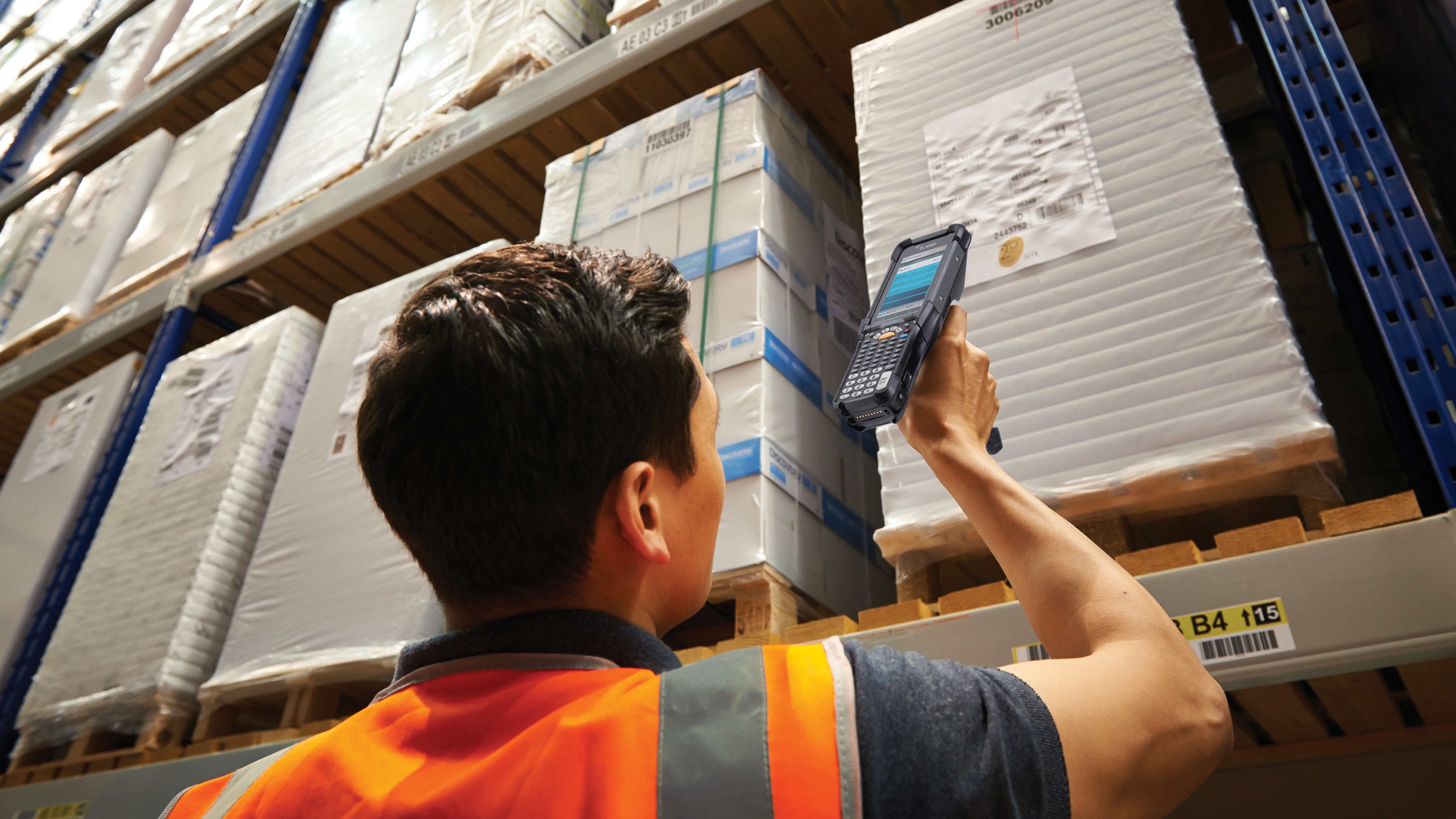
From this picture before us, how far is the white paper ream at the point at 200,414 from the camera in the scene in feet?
9.26

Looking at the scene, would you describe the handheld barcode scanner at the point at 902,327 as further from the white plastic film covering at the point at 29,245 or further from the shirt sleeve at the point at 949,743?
the white plastic film covering at the point at 29,245

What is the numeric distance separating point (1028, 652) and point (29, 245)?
207 inches

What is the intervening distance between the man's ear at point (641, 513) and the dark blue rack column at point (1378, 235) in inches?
38.3

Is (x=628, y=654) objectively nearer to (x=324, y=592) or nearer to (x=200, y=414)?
(x=324, y=592)

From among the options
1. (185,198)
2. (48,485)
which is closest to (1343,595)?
(48,485)

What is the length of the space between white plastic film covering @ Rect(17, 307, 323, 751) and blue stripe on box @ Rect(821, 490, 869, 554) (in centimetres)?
168

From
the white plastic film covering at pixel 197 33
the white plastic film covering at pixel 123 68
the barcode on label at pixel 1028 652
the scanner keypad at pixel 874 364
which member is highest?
the white plastic film covering at pixel 123 68

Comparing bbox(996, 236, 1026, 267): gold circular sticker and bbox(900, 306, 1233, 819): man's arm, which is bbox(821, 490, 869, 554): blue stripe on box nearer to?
bbox(996, 236, 1026, 267): gold circular sticker

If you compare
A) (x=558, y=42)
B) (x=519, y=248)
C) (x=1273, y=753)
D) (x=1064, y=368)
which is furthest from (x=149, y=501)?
(x=1273, y=753)

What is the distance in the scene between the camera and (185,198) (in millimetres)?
4008

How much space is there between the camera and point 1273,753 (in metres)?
1.64

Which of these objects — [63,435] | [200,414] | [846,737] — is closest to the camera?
[846,737]

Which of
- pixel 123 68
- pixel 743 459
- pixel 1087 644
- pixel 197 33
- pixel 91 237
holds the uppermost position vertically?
pixel 123 68

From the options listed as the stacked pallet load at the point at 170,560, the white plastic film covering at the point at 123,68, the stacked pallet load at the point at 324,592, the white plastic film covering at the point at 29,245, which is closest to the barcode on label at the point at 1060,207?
the stacked pallet load at the point at 324,592
